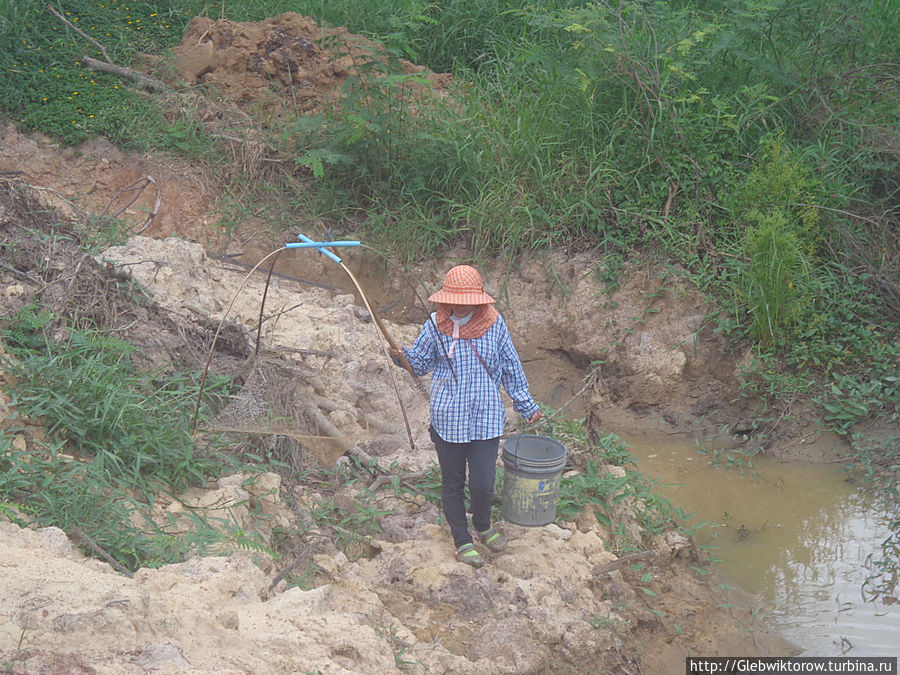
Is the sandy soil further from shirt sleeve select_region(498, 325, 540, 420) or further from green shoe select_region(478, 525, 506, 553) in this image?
shirt sleeve select_region(498, 325, 540, 420)

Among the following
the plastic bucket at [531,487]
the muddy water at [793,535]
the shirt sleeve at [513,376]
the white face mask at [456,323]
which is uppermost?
the white face mask at [456,323]

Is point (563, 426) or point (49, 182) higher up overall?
point (49, 182)

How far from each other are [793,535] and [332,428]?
2.73m

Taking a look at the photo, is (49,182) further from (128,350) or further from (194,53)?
(128,350)

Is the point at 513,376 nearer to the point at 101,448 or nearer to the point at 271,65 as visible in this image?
the point at 101,448

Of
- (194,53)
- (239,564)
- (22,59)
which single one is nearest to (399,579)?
(239,564)

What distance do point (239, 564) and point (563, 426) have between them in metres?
2.39

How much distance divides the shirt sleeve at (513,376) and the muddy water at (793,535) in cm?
150

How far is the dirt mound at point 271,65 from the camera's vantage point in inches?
287

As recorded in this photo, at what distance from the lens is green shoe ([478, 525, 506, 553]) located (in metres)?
4.01

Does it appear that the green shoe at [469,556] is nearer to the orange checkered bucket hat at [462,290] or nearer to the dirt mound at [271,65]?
the orange checkered bucket hat at [462,290]

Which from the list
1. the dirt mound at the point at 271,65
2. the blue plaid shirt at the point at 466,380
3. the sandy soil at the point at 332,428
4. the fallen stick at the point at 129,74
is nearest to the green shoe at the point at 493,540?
the sandy soil at the point at 332,428

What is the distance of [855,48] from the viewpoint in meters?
6.49

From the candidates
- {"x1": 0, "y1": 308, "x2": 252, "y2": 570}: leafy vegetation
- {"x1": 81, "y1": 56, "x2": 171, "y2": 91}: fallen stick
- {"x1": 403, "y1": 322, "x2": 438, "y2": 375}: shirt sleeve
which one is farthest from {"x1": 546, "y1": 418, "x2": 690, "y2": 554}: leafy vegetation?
{"x1": 81, "y1": 56, "x2": 171, "y2": 91}: fallen stick
